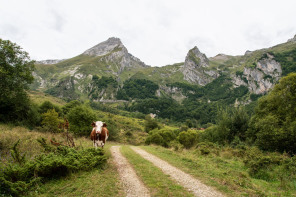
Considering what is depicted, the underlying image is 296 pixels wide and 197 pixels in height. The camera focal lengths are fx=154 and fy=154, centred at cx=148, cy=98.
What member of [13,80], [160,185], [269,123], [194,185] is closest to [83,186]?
[160,185]

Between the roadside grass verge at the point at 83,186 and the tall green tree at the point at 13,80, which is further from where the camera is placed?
the tall green tree at the point at 13,80

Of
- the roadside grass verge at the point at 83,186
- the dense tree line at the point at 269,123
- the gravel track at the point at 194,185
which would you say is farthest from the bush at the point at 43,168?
the dense tree line at the point at 269,123

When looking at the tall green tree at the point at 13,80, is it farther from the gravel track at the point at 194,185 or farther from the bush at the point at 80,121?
the gravel track at the point at 194,185

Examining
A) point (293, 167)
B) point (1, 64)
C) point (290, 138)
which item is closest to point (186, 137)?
point (290, 138)

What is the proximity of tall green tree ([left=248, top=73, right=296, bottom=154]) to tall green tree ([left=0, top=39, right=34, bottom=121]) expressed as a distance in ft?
130

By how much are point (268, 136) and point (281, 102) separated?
9196 millimetres

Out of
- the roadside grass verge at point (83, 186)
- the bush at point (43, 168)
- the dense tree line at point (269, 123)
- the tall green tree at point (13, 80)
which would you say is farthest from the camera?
the tall green tree at point (13, 80)

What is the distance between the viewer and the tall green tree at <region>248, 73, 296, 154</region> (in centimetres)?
1939

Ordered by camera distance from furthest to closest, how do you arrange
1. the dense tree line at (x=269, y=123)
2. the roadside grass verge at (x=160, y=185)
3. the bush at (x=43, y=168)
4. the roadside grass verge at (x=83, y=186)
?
the dense tree line at (x=269, y=123), the roadside grass verge at (x=160, y=185), the roadside grass verge at (x=83, y=186), the bush at (x=43, y=168)

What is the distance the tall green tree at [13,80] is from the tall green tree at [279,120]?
3961cm

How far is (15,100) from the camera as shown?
27.8 meters

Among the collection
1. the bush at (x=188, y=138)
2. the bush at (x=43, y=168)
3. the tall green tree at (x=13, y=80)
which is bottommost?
the bush at (x=188, y=138)

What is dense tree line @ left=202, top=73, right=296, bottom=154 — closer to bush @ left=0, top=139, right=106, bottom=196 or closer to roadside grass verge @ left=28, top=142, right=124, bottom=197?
roadside grass verge @ left=28, top=142, right=124, bottom=197

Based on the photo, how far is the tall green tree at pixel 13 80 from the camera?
25.9m
